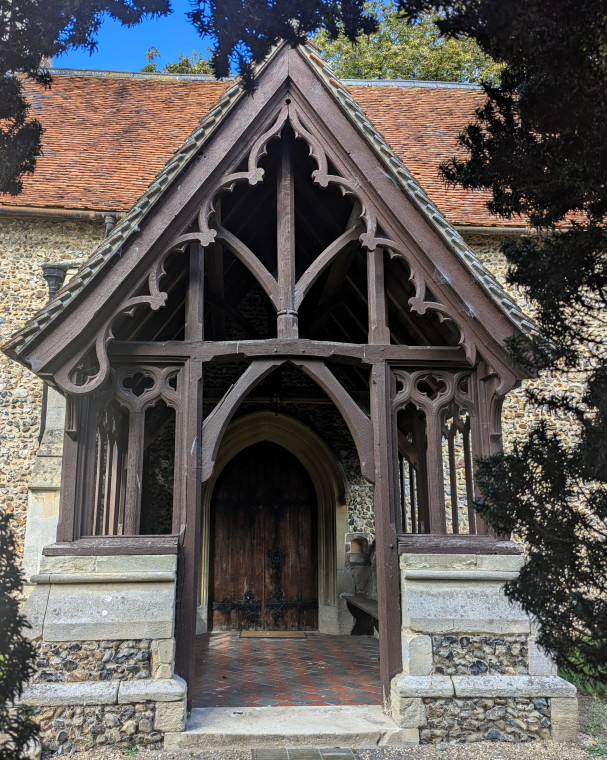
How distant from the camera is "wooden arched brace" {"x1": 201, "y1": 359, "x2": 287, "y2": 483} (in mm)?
4957

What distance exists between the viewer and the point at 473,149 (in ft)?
11.3

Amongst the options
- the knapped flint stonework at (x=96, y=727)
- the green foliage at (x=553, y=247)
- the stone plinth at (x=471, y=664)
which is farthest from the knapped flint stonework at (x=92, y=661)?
the green foliage at (x=553, y=247)

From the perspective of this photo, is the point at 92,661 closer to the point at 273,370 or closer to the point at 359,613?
the point at 273,370

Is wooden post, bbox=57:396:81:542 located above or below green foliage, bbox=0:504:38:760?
above

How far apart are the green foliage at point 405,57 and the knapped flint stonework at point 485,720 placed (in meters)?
16.5

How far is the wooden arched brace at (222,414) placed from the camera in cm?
496

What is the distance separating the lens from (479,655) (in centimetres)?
470

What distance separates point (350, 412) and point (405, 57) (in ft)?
51.8

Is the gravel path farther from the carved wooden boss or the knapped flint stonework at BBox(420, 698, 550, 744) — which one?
the carved wooden boss

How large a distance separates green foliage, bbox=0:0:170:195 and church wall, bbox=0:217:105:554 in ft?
20.0

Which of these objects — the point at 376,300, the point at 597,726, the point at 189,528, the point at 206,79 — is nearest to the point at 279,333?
the point at 376,300

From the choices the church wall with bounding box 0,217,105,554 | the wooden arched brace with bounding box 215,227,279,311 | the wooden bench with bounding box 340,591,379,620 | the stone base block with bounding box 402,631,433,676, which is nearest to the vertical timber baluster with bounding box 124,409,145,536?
the wooden arched brace with bounding box 215,227,279,311

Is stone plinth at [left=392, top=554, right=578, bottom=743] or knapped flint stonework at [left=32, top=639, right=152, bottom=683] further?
stone plinth at [left=392, top=554, right=578, bottom=743]

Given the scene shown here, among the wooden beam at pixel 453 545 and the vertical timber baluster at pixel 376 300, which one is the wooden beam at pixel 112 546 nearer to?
the wooden beam at pixel 453 545
